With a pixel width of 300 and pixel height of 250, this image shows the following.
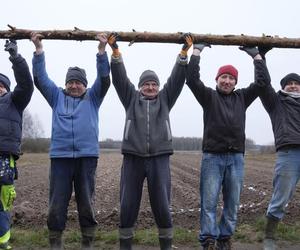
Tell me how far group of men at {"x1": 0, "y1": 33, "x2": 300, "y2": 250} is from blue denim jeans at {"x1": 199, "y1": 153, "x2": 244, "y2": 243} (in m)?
0.01

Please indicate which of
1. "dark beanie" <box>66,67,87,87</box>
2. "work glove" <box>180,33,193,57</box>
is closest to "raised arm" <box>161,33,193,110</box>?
"work glove" <box>180,33,193,57</box>

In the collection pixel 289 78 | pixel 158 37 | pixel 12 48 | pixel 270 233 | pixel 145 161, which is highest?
pixel 158 37

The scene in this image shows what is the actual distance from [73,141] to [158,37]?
5.98 ft

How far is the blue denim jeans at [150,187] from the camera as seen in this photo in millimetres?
5207

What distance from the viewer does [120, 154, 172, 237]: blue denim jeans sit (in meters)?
5.21

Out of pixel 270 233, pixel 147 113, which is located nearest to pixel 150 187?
pixel 147 113

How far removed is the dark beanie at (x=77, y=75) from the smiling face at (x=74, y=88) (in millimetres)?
42

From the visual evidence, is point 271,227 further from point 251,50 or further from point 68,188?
point 68,188

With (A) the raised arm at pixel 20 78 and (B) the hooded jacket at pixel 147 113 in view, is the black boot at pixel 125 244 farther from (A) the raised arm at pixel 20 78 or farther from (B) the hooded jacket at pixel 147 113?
(A) the raised arm at pixel 20 78

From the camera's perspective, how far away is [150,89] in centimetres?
551

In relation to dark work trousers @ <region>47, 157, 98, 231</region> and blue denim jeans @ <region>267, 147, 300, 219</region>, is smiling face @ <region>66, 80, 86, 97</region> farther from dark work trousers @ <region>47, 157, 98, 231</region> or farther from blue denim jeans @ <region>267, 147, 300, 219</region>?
blue denim jeans @ <region>267, 147, 300, 219</region>

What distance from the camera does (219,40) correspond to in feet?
19.6

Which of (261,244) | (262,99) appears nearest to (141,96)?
(262,99)

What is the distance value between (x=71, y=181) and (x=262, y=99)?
2.75 meters
